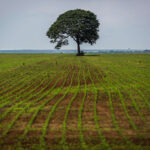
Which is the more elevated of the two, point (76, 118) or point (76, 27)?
point (76, 27)

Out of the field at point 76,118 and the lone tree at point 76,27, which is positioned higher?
the lone tree at point 76,27

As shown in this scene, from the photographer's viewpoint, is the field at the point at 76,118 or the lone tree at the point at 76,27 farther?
the lone tree at the point at 76,27

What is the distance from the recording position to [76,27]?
57.1 metres

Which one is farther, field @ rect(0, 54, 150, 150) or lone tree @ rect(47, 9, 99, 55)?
lone tree @ rect(47, 9, 99, 55)

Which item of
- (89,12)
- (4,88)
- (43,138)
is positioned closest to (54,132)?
(43,138)

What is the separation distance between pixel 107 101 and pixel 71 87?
441cm

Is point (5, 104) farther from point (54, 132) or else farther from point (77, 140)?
point (77, 140)

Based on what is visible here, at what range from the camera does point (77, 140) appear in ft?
23.1

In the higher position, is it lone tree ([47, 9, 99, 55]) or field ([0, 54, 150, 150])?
lone tree ([47, 9, 99, 55])

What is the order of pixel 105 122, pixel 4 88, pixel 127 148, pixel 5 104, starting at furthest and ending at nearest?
pixel 4 88, pixel 5 104, pixel 105 122, pixel 127 148

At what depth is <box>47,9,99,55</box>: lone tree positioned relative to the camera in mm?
57906

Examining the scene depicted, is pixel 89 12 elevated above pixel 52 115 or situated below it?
above

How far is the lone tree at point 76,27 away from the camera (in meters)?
57.9

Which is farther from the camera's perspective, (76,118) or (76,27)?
(76,27)
